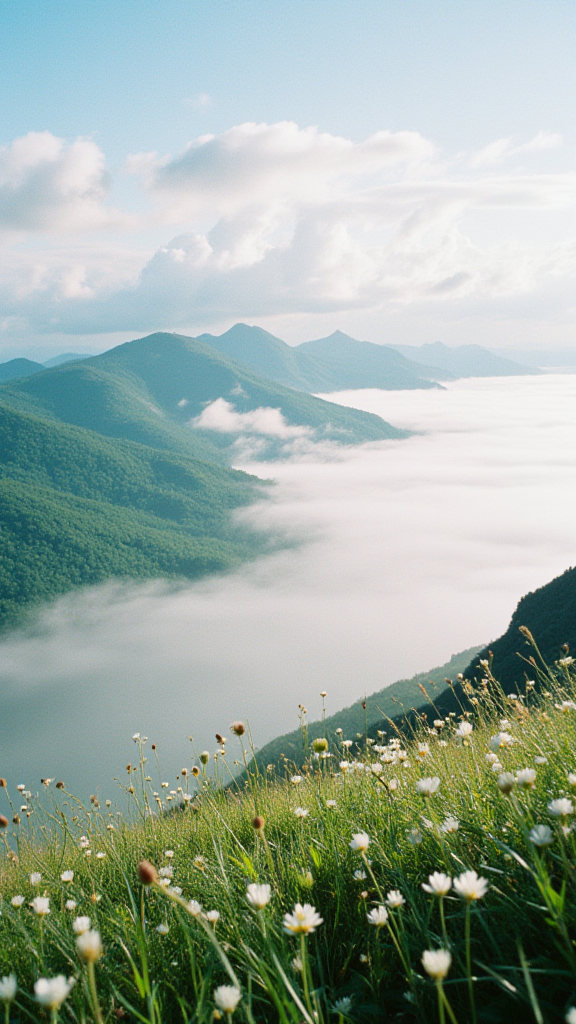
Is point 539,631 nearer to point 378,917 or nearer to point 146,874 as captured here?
point 378,917

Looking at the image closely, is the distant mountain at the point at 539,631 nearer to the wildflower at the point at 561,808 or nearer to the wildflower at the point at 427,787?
the wildflower at the point at 427,787

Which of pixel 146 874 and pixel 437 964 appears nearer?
pixel 437 964

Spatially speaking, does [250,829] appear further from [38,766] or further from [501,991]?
[38,766]

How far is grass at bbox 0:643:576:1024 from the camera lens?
1.64m

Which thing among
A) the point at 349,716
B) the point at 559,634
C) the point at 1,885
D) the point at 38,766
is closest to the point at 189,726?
the point at 38,766

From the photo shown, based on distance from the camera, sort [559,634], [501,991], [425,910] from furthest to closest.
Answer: [559,634]
[425,910]
[501,991]

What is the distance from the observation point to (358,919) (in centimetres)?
249

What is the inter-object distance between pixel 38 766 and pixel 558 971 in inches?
6975

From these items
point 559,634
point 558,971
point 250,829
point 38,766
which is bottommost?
point 38,766

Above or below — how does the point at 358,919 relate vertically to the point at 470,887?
below

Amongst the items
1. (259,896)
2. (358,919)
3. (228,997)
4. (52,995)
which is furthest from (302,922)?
(358,919)

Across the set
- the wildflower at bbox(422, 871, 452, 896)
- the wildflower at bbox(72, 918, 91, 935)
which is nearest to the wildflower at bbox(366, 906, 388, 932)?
the wildflower at bbox(422, 871, 452, 896)

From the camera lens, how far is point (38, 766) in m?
→ 149

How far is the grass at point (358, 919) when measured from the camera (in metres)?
1.64
